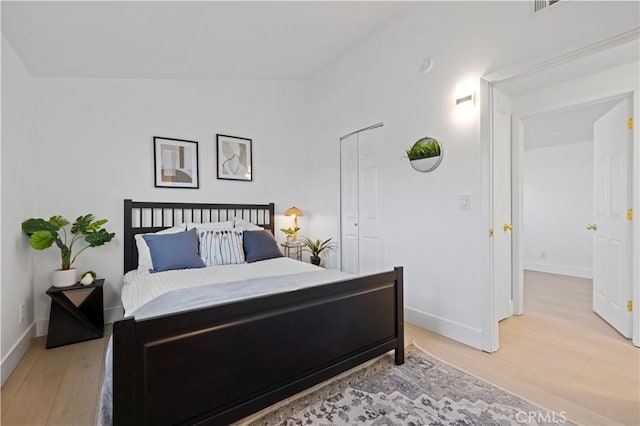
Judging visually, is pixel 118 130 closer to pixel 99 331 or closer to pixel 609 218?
pixel 99 331

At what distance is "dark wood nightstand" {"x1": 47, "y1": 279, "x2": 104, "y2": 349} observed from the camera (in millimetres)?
2547

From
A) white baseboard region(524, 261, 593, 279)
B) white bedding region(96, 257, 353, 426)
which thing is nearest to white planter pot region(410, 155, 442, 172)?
white bedding region(96, 257, 353, 426)

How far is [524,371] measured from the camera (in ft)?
6.86

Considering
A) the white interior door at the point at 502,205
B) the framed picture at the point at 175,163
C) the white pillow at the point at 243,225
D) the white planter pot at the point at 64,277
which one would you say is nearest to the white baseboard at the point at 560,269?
the white interior door at the point at 502,205

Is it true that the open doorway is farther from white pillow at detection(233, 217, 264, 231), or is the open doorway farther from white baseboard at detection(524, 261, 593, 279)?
white pillow at detection(233, 217, 264, 231)

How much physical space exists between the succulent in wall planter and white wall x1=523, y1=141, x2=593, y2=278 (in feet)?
12.4

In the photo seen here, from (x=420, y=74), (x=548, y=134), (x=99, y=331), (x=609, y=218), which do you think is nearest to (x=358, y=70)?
(x=420, y=74)

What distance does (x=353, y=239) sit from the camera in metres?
3.87

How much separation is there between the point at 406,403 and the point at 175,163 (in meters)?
3.25

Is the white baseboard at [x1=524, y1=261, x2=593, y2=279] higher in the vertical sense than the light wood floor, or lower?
higher

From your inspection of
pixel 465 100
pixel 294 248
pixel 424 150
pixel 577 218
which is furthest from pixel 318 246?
pixel 577 218

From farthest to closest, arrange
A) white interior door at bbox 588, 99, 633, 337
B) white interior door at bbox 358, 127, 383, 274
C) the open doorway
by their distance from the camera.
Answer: white interior door at bbox 358, 127, 383, 274 → the open doorway → white interior door at bbox 588, 99, 633, 337

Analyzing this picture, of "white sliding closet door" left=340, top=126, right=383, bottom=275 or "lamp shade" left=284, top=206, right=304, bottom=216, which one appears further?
"lamp shade" left=284, top=206, right=304, bottom=216

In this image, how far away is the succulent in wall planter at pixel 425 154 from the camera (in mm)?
2740
